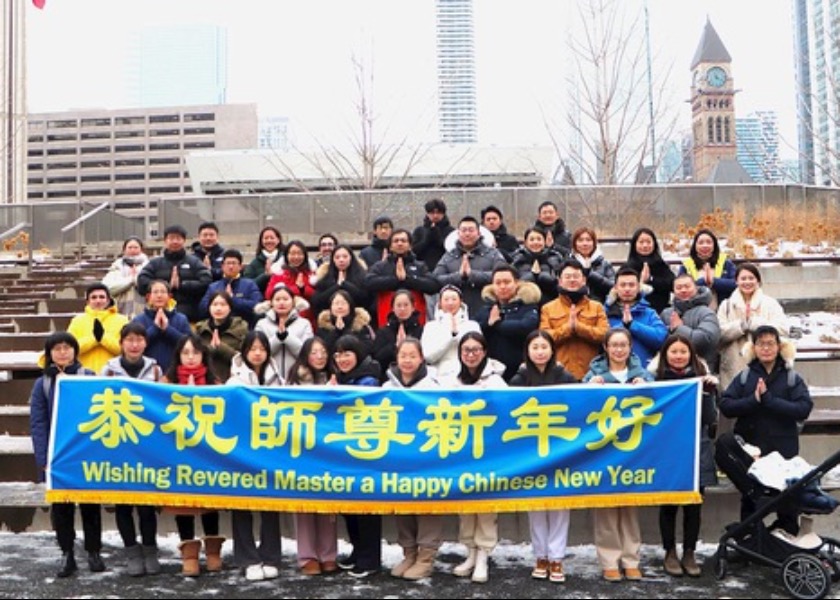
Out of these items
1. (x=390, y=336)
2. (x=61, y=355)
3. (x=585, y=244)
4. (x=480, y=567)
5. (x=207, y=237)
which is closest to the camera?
(x=480, y=567)

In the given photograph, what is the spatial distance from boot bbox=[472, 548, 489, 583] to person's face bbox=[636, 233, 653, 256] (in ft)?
10.9

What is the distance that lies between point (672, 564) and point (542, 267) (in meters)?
3.16

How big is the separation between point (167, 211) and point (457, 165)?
64.2 feet

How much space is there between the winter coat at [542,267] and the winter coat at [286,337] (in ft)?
7.07

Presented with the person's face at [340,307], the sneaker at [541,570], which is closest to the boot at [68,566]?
the person's face at [340,307]

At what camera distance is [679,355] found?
594 cm

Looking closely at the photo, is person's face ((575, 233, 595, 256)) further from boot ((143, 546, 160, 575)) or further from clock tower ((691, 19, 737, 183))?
clock tower ((691, 19, 737, 183))

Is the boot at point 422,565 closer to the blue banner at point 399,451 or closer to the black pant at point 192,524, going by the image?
the blue banner at point 399,451

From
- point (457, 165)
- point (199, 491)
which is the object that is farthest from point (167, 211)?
point (457, 165)

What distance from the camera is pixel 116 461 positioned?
5.99 meters

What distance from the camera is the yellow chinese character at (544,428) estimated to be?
230 inches

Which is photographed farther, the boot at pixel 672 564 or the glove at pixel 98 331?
the glove at pixel 98 331

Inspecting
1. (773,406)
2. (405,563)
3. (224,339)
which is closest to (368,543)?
(405,563)

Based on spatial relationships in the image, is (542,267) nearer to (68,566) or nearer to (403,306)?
(403,306)
